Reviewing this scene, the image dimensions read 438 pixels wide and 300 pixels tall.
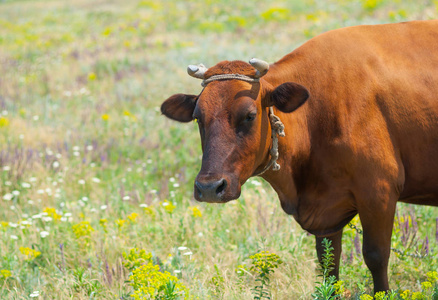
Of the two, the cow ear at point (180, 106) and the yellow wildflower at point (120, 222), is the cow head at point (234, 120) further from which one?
the yellow wildflower at point (120, 222)

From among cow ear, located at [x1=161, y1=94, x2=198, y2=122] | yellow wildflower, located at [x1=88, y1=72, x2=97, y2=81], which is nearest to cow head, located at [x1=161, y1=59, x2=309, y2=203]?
cow ear, located at [x1=161, y1=94, x2=198, y2=122]

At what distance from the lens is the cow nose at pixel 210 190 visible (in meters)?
3.28

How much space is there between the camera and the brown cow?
358 cm

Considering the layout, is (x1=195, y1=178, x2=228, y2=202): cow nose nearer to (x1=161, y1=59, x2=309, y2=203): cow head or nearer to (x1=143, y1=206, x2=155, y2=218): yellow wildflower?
(x1=161, y1=59, x2=309, y2=203): cow head

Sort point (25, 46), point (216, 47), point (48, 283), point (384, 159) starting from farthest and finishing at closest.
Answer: point (25, 46) → point (216, 47) → point (48, 283) → point (384, 159)

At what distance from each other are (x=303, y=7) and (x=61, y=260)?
15612 millimetres

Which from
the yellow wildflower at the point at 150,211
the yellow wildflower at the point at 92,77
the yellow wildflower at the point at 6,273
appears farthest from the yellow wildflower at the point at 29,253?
the yellow wildflower at the point at 92,77

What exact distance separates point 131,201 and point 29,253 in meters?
1.54

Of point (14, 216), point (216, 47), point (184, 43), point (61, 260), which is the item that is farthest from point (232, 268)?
point (184, 43)

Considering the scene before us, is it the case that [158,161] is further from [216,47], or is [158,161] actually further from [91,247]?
[216,47]

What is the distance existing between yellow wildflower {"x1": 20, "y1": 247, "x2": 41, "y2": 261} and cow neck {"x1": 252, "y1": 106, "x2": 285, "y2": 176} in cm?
227

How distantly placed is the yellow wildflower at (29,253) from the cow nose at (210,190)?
7.20 feet

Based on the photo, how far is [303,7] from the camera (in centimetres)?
1870

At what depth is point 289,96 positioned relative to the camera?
363 cm
